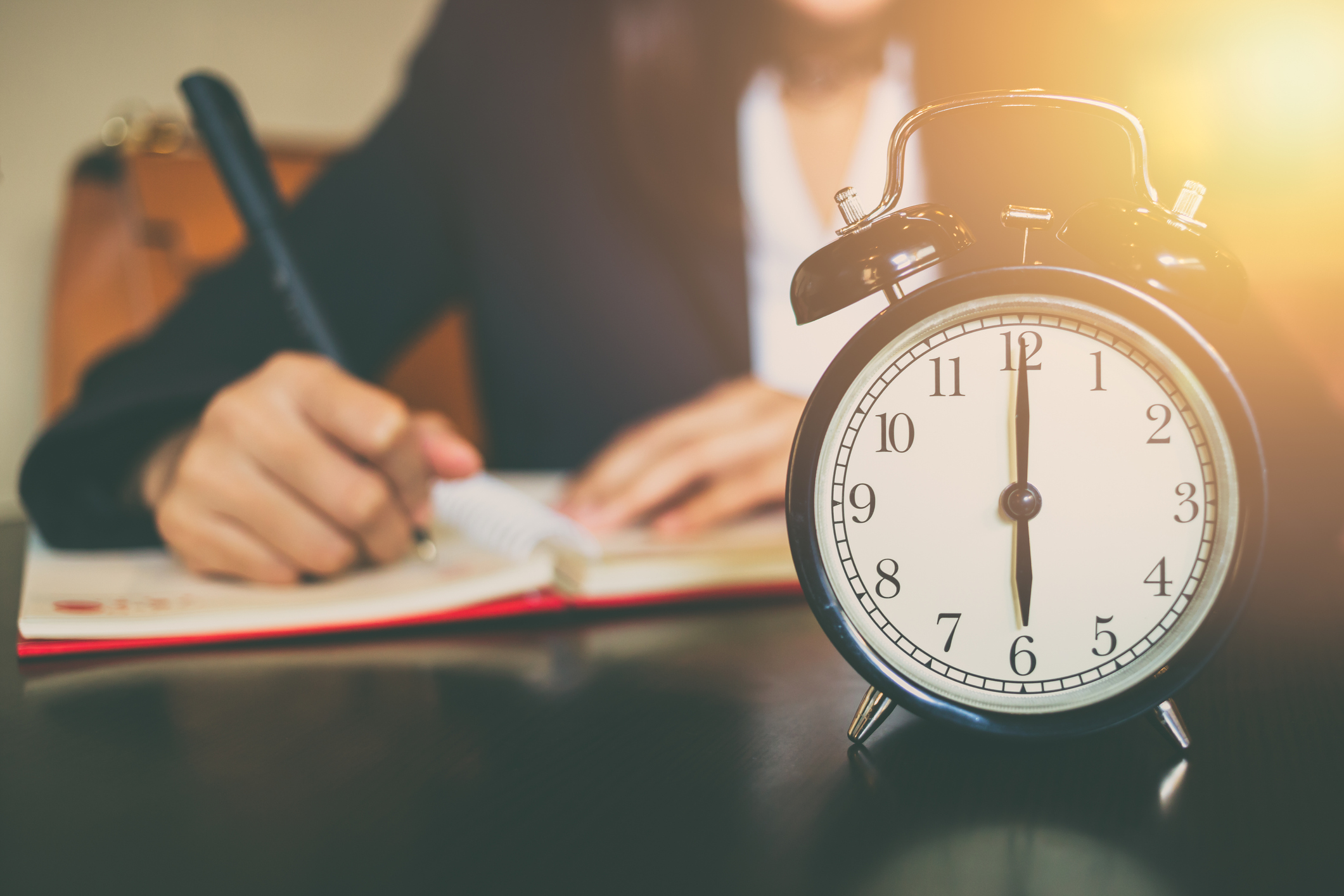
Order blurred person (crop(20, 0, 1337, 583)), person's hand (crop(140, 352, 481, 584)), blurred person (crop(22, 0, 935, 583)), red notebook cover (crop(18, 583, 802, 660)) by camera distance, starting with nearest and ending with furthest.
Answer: red notebook cover (crop(18, 583, 802, 660)), person's hand (crop(140, 352, 481, 584)), blurred person (crop(20, 0, 1337, 583)), blurred person (crop(22, 0, 935, 583))

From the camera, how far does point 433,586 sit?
1.64ft

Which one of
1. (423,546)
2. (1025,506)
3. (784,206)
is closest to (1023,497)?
(1025,506)

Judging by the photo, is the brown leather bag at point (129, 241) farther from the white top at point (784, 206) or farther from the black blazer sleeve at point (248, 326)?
the white top at point (784, 206)

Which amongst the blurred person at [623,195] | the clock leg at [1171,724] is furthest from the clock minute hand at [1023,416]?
the blurred person at [623,195]

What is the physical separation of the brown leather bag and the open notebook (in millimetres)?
562

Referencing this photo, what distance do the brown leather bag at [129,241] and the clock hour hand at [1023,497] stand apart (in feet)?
3.68

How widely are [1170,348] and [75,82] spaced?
1.32 metres

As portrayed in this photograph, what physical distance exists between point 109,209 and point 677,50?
0.81 m

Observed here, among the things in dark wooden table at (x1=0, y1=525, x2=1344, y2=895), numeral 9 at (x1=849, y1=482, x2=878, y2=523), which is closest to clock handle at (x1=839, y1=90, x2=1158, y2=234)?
numeral 9 at (x1=849, y1=482, x2=878, y2=523)

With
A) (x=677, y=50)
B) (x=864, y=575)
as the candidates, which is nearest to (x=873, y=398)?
(x=864, y=575)

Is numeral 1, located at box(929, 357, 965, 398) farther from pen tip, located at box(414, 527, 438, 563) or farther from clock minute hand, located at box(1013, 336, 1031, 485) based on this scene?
pen tip, located at box(414, 527, 438, 563)

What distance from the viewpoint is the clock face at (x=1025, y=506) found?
32cm

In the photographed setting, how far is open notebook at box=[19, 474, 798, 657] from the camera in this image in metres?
0.47

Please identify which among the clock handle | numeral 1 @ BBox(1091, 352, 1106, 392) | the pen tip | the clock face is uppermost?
the clock handle
